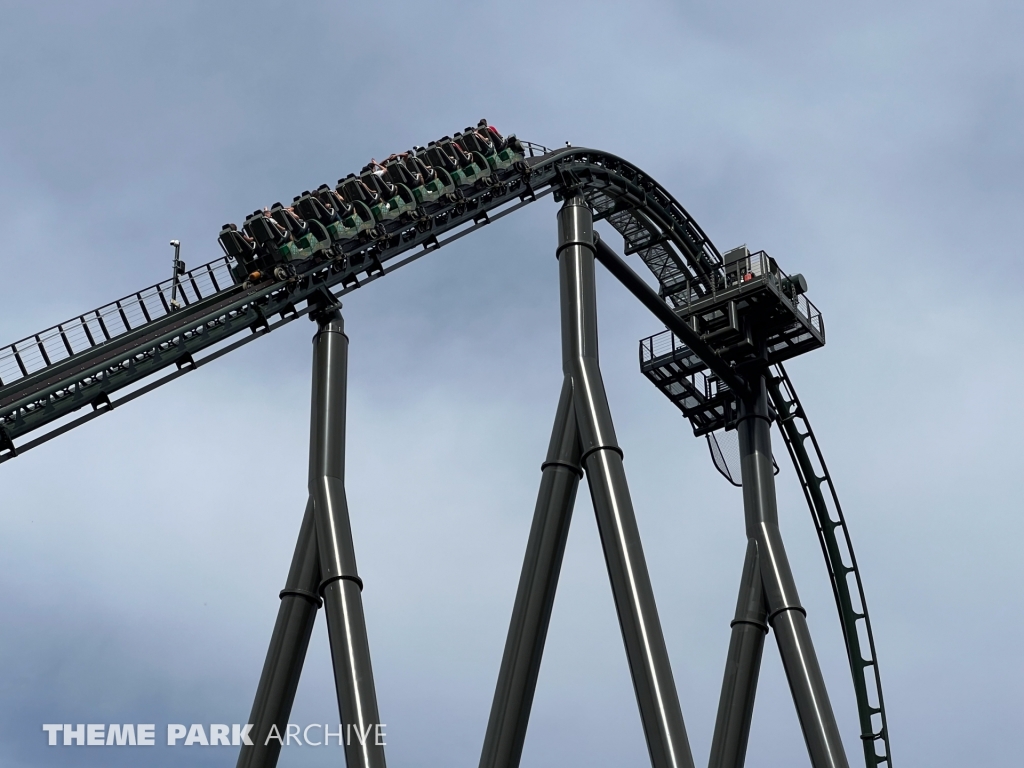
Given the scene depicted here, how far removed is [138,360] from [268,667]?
360cm

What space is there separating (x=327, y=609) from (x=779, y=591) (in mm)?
7263

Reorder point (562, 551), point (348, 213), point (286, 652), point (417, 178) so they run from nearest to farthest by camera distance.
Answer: point (286, 652) < point (562, 551) < point (348, 213) < point (417, 178)

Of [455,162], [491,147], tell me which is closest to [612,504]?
[455,162]

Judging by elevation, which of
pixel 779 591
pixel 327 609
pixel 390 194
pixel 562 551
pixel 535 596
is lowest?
pixel 327 609

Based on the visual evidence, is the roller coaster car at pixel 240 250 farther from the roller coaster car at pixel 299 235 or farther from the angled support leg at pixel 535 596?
the angled support leg at pixel 535 596

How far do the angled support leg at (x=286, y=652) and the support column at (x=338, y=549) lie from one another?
198mm

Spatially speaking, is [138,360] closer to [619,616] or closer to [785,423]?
[619,616]

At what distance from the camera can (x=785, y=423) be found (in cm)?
2412

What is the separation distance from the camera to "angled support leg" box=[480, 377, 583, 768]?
1513 cm

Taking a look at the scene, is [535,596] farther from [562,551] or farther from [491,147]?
[491,147]

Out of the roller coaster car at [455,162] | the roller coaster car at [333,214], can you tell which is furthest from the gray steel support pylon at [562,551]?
the roller coaster car at [333,214]

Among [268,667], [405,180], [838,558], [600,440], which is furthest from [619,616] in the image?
[838,558]

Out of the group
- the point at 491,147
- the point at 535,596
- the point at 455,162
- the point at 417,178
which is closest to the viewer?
the point at 535,596

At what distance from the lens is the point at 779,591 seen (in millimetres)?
20188
